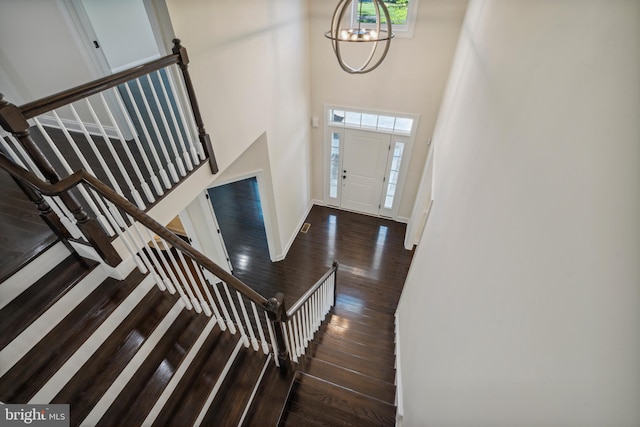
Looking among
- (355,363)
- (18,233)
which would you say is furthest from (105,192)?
(355,363)

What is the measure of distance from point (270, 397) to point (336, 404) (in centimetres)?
68

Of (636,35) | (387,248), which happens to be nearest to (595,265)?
(636,35)

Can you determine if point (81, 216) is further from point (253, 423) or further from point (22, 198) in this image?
point (253, 423)

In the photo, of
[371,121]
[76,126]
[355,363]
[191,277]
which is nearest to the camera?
[191,277]

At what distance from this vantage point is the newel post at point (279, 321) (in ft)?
6.18

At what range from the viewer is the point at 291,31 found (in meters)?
3.83

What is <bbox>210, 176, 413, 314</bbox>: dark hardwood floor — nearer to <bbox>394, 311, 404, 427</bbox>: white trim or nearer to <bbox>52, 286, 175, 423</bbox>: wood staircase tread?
<bbox>394, 311, 404, 427</bbox>: white trim

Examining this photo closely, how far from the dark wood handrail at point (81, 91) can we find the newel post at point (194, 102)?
4.8 inches

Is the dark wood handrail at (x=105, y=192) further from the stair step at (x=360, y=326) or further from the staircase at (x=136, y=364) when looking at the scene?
the stair step at (x=360, y=326)

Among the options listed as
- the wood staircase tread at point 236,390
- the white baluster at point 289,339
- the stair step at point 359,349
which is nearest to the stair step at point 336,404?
the white baluster at point 289,339

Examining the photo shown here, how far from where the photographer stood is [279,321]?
6.56 feet

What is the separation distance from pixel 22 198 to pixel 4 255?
0.79 metres

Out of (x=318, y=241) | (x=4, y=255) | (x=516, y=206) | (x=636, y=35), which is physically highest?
(x=636, y=35)

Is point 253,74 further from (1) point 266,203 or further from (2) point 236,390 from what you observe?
(2) point 236,390
